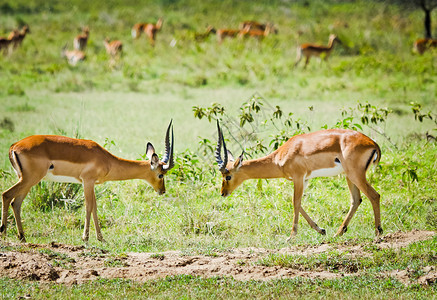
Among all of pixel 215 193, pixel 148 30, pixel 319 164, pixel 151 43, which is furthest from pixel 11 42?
pixel 319 164

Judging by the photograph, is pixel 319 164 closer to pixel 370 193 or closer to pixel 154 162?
pixel 370 193

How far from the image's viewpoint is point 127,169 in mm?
7445

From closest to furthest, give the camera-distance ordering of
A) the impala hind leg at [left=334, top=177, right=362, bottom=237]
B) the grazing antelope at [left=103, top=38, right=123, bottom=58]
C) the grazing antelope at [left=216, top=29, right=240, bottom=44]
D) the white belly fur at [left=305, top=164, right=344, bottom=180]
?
1. the white belly fur at [left=305, top=164, right=344, bottom=180]
2. the impala hind leg at [left=334, top=177, right=362, bottom=237]
3. the grazing antelope at [left=103, top=38, right=123, bottom=58]
4. the grazing antelope at [left=216, top=29, right=240, bottom=44]

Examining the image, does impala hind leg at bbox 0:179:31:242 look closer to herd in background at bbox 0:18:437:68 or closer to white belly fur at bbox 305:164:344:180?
white belly fur at bbox 305:164:344:180

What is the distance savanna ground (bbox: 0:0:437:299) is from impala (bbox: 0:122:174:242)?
47 centimetres

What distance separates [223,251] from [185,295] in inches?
49.4

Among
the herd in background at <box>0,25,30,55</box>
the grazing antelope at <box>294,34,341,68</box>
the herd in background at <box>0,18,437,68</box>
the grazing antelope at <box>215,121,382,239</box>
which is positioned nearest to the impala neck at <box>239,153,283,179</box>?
the grazing antelope at <box>215,121,382,239</box>

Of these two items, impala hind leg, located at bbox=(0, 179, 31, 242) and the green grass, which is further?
impala hind leg, located at bbox=(0, 179, 31, 242)

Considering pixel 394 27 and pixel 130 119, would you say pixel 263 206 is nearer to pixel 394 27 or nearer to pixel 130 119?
Result: pixel 130 119

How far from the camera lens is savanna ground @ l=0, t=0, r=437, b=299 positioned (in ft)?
19.1

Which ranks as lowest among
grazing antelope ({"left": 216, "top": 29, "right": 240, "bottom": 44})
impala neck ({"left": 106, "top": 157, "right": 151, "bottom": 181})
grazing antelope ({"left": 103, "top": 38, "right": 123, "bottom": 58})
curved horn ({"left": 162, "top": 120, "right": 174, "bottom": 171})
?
impala neck ({"left": 106, "top": 157, "right": 151, "bottom": 181})

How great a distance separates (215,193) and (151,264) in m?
2.56

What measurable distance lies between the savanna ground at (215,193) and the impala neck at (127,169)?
0.57m

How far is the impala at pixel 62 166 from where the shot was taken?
6.89 meters
